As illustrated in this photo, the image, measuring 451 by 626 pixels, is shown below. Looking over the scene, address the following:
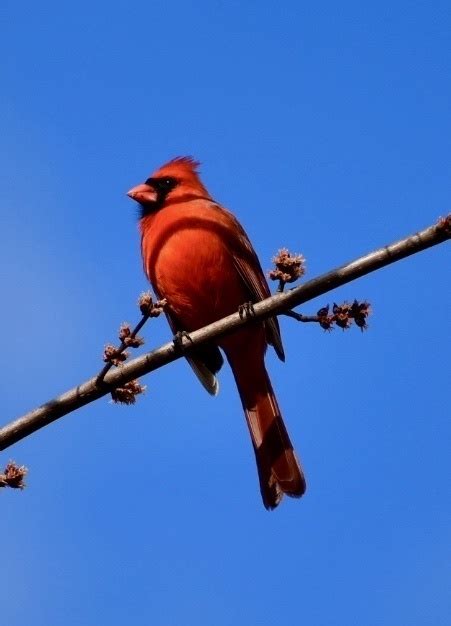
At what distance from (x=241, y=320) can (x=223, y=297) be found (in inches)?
50.4

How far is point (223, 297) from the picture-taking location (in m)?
4.30

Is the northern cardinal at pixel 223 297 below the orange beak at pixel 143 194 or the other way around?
below

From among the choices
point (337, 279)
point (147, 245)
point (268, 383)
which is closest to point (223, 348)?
point (268, 383)

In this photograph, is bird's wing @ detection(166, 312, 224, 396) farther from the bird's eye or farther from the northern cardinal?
the bird's eye

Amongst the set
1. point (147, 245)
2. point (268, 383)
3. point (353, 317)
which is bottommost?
point (353, 317)

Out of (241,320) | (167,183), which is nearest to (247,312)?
(241,320)

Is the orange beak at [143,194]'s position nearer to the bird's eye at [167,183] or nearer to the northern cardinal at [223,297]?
the bird's eye at [167,183]

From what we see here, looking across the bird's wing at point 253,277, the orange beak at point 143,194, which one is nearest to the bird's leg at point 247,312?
the bird's wing at point 253,277

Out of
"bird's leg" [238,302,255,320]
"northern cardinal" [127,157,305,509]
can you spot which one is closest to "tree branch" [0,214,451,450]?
"bird's leg" [238,302,255,320]

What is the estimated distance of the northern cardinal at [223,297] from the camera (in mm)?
4273

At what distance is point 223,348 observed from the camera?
454 cm

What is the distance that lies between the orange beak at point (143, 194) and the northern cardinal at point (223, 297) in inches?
11.9

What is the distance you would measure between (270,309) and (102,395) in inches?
24.1

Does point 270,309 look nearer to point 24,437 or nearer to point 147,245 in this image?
point 24,437
